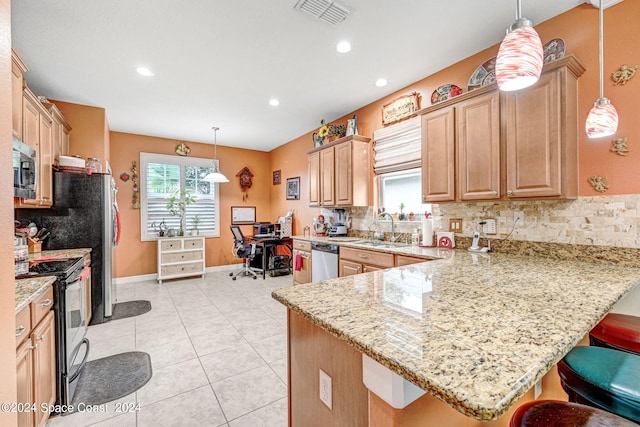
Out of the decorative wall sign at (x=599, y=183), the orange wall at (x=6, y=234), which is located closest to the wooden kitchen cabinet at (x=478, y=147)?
the decorative wall sign at (x=599, y=183)

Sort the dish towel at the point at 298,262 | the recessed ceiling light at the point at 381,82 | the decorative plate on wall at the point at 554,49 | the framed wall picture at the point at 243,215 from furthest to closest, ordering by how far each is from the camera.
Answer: the framed wall picture at the point at 243,215, the dish towel at the point at 298,262, the recessed ceiling light at the point at 381,82, the decorative plate on wall at the point at 554,49

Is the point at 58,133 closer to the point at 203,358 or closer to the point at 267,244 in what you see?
the point at 203,358

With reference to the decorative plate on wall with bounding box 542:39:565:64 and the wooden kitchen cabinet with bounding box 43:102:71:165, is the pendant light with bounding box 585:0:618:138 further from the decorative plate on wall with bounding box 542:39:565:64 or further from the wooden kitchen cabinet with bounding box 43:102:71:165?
the wooden kitchen cabinet with bounding box 43:102:71:165

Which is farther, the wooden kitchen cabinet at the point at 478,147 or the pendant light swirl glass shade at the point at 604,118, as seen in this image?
the wooden kitchen cabinet at the point at 478,147

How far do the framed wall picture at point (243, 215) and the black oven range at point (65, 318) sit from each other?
12.9ft

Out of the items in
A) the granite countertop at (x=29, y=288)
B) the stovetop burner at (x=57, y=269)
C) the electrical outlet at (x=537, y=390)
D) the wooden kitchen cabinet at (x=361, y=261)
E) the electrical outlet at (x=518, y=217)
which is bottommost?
the electrical outlet at (x=537, y=390)

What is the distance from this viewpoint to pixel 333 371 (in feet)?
3.52

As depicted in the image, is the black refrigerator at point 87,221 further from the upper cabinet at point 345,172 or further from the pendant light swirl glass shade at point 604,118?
the pendant light swirl glass shade at point 604,118

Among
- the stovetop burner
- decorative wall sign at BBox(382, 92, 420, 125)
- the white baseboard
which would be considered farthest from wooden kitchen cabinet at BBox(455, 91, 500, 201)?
the white baseboard

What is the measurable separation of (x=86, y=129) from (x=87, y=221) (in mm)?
1496

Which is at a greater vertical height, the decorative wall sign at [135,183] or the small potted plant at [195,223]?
the decorative wall sign at [135,183]

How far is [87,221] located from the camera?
3.10m

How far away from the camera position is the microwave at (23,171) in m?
1.98

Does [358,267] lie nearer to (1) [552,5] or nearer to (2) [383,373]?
(2) [383,373]
